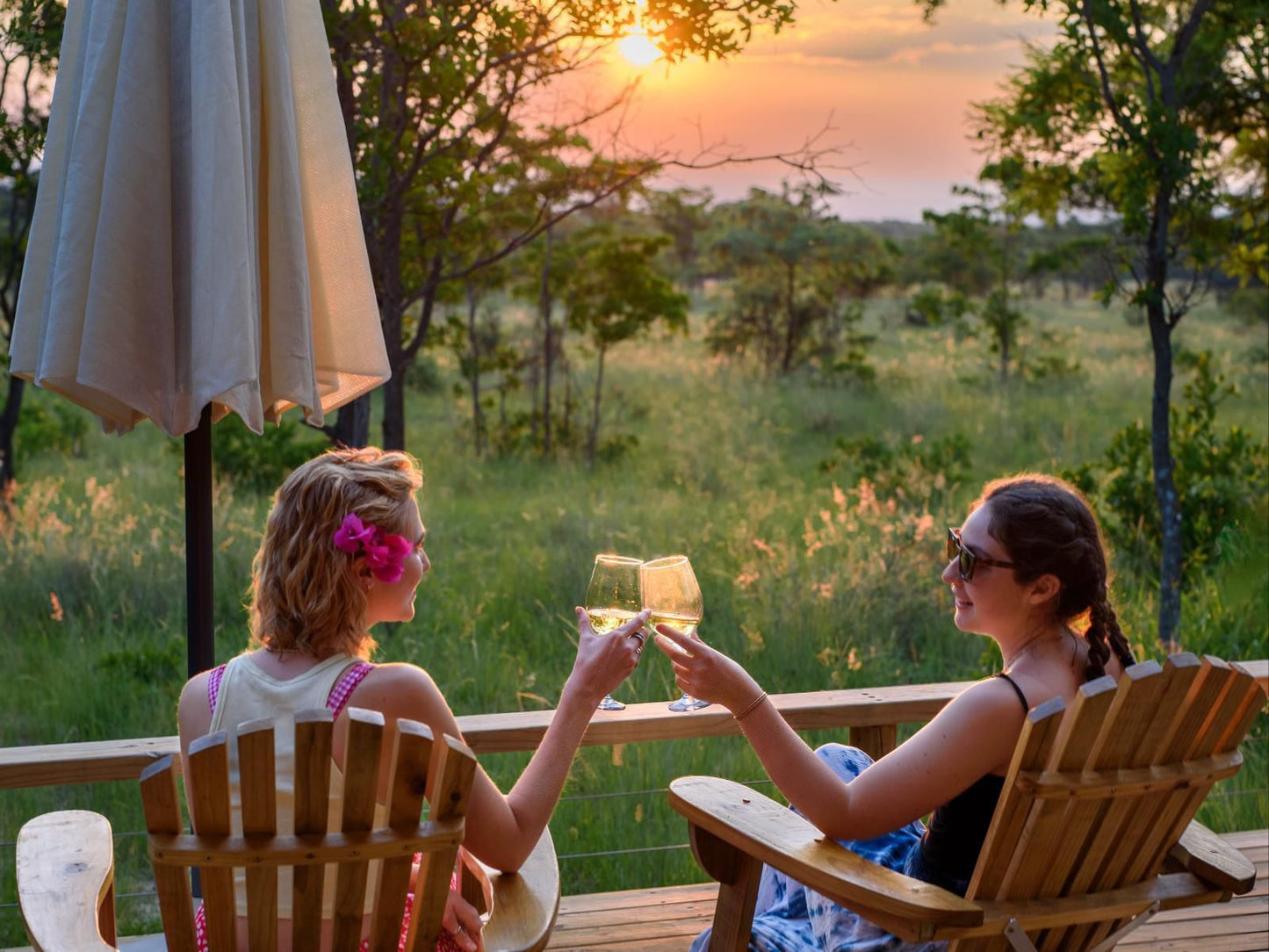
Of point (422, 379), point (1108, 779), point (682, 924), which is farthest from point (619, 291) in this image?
point (1108, 779)

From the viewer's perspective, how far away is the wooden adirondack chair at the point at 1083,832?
1.96 meters

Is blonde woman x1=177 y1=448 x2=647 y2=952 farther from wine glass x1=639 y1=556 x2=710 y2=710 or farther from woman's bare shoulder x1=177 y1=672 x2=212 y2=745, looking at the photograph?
wine glass x1=639 y1=556 x2=710 y2=710

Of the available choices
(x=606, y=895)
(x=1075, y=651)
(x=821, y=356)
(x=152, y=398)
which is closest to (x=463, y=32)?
(x=152, y=398)

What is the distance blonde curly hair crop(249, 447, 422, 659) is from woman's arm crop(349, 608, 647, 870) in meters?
0.12

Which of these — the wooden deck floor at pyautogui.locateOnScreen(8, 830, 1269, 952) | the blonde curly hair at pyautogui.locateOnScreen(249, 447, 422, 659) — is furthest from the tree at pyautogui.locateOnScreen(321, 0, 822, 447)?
the blonde curly hair at pyautogui.locateOnScreen(249, 447, 422, 659)

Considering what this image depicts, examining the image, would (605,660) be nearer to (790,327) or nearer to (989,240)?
(790,327)

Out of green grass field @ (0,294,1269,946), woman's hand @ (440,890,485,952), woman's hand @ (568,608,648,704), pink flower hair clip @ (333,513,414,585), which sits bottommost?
green grass field @ (0,294,1269,946)

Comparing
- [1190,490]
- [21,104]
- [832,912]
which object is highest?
[21,104]

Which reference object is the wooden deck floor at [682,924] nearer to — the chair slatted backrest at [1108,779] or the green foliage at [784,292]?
the chair slatted backrest at [1108,779]

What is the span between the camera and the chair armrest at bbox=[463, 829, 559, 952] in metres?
1.99

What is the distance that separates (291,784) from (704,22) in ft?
12.7

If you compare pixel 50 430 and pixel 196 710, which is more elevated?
pixel 196 710

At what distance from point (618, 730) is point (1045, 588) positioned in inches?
40.1

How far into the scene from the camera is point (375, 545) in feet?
6.76
